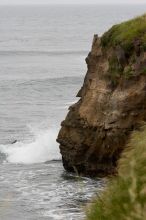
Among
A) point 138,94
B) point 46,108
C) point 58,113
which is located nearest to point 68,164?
point 138,94

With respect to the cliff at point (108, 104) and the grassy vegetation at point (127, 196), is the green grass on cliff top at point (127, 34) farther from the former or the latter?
the grassy vegetation at point (127, 196)

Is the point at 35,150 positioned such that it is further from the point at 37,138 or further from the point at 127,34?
the point at 127,34

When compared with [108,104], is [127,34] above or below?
above

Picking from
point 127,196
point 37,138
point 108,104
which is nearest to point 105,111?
point 108,104

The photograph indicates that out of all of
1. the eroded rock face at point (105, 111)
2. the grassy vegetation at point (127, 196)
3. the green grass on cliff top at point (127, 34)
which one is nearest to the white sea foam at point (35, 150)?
the eroded rock face at point (105, 111)

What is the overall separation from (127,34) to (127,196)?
21.6 m

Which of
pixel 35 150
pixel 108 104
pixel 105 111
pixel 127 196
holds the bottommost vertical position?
pixel 35 150

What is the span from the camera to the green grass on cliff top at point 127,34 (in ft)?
93.8

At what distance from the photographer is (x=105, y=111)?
28516 millimetres

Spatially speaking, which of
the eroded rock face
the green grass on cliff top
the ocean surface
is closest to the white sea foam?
the ocean surface

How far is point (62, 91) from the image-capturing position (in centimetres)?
6438

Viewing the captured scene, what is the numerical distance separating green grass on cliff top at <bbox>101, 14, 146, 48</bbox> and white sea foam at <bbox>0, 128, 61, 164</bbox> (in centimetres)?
914

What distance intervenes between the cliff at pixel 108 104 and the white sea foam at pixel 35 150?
18.6 ft

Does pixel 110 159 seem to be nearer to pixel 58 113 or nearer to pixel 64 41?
pixel 58 113
